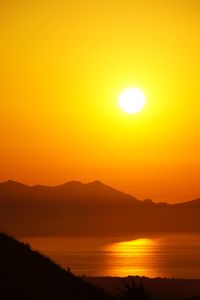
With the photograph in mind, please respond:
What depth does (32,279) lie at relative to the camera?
24.0m

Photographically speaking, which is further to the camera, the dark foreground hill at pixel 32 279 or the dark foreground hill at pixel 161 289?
the dark foreground hill at pixel 161 289

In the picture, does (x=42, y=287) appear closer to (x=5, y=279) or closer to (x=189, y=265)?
(x=5, y=279)

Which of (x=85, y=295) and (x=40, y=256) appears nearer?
(x=85, y=295)

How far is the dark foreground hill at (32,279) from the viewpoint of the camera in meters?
21.5

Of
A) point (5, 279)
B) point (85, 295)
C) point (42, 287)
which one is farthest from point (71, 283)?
point (5, 279)

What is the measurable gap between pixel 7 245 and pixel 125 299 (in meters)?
8.21

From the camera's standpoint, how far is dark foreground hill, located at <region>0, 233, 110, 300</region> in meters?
21.5

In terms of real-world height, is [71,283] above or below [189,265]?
below

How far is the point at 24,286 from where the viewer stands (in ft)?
73.6

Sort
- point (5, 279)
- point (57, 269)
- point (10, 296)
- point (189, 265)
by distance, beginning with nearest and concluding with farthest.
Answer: point (10, 296)
point (5, 279)
point (57, 269)
point (189, 265)

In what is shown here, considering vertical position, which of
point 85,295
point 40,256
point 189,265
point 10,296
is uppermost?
point 189,265

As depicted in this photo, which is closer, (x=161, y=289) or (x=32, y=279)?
(x=32, y=279)

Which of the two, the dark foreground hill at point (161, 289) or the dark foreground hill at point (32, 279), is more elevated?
the dark foreground hill at point (161, 289)

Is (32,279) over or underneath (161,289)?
underneath
